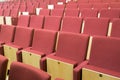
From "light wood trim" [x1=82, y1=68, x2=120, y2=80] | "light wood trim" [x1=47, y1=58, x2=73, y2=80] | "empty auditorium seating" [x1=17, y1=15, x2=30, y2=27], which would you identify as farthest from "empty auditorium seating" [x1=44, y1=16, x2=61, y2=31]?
"light wood trim" [x1=82, y1=68, x2=120, y2=80]

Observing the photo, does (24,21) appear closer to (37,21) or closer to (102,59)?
(37,21)

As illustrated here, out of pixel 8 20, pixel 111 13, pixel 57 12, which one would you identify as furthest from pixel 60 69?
pixel 8 20

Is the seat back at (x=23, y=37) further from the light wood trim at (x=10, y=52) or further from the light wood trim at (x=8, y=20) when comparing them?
the light wood trim at (x=8, y=20)

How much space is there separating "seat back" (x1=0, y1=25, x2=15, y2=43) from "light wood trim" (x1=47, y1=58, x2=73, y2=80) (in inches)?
15.8

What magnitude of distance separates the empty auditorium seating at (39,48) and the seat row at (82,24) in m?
0.23

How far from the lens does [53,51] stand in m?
0.76

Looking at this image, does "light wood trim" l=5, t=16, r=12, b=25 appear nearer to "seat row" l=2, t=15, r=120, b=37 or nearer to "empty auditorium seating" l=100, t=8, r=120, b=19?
"seat row" l=2, t=15, r=120, b=37

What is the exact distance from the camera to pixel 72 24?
0.97 meters

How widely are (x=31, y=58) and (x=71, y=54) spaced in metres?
0.18

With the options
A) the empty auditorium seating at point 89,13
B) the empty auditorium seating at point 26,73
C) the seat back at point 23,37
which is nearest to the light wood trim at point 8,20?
the seat back at point 23,37

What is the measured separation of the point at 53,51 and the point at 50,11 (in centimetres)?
71

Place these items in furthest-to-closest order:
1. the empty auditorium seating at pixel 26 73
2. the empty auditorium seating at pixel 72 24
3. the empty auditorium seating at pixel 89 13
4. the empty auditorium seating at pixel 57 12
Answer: the empty auditorium seating at pixel 57 12 < the empty auditorium seating at pixel 89 13 < the empty auditorium seating at pixel 72 24 < the empty auditorium seating at pixel 26 73

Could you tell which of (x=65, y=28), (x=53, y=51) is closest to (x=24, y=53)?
(x=53, y=51)

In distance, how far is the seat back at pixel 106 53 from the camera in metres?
0.56
